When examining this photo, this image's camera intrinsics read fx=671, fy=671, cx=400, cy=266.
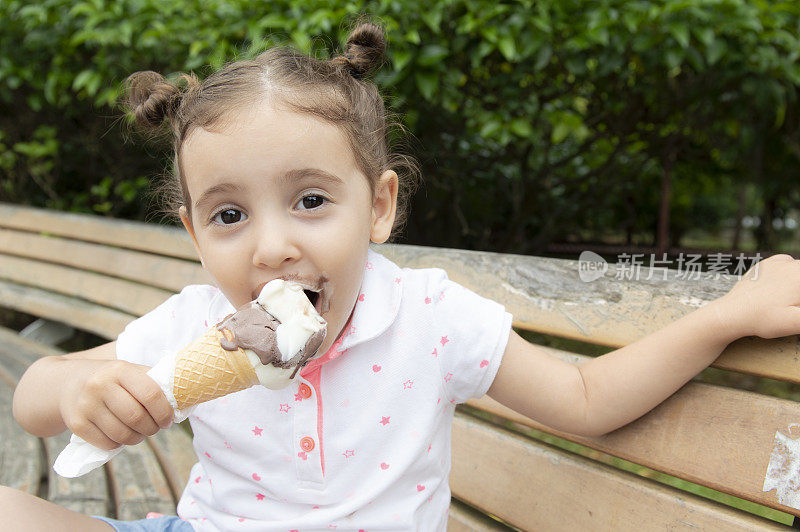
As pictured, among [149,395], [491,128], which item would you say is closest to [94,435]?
[149,395]

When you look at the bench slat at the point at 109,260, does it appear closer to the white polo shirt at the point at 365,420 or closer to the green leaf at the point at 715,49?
the white polo shirt at the point at 365,420

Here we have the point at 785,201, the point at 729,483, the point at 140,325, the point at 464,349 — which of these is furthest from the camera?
the point at 785,201

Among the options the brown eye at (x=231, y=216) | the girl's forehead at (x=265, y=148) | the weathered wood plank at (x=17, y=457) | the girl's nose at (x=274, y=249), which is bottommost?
the weathered wood plank at (x=17, y=457)

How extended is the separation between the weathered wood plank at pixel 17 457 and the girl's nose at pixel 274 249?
3.89 ft

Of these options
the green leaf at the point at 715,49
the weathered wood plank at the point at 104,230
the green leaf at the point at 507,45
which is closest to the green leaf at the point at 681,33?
the green leaf at the point at 715,49

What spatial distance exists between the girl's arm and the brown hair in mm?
504

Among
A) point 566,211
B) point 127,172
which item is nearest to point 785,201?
point 566,211

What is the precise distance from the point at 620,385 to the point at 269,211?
723 mm

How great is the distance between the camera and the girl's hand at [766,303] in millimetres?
1080

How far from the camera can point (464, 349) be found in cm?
137

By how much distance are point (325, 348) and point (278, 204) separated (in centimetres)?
32

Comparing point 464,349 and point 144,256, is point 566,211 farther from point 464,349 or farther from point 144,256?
point 464,349

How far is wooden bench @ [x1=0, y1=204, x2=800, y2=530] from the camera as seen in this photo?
1146 millimetres

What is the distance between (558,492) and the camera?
141 cm
